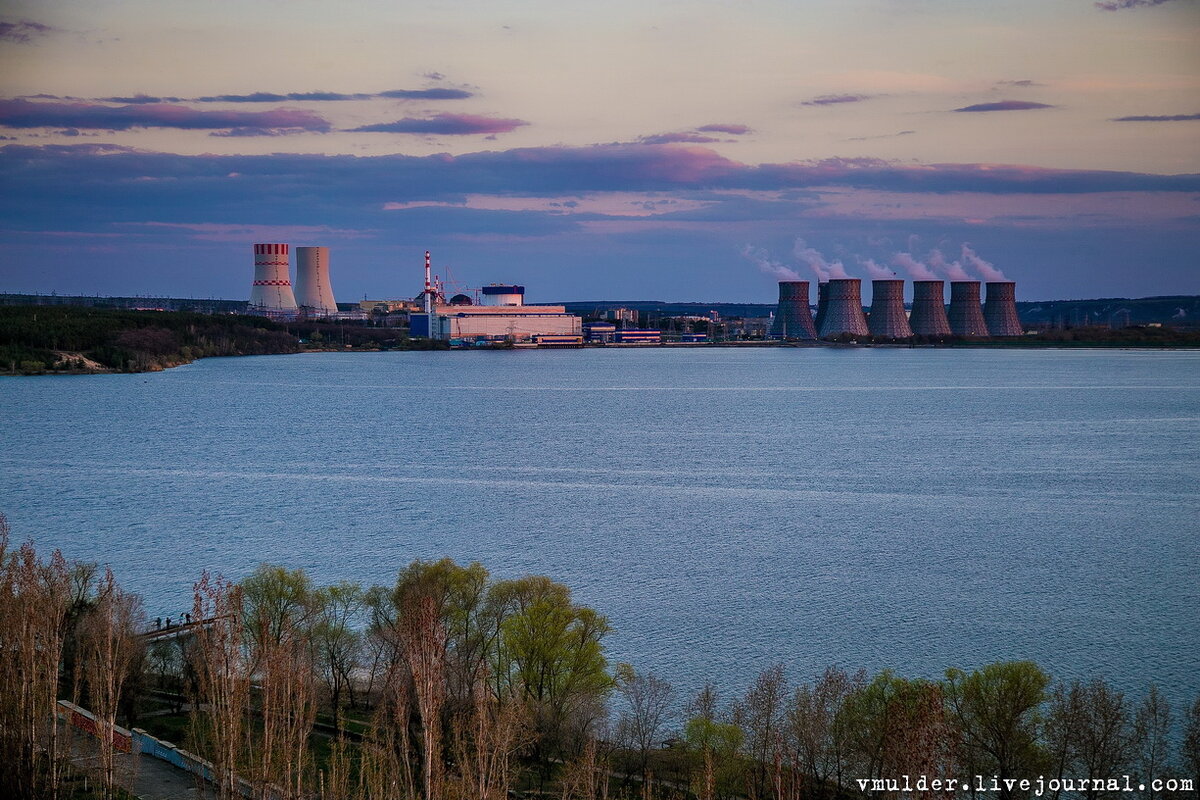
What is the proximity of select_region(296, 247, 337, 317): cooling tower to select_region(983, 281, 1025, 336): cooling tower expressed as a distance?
28.9m

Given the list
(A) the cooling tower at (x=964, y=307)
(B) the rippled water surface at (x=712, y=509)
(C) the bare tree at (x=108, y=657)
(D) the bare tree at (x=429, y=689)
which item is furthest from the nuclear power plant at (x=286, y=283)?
(D) the bare tree at (x=429, y=689)

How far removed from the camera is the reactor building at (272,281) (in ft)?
160

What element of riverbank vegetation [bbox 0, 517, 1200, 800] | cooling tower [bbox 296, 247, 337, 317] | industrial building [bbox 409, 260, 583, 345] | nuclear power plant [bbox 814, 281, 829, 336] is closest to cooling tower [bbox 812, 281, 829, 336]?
nuclear power plant [bbox 814, 281, 829, 336]

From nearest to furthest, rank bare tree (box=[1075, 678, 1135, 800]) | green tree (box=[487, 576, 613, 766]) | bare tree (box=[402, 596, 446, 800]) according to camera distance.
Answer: bare tree (box=[402, 596, 446, 800]) < bare tree (box=[1075, 678, 1135, 800]) < green tree (box=[487, 576, 613, 766])

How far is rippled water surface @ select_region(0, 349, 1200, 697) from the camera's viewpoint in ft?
26.8

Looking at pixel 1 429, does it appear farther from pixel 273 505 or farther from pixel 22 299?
pixel 22 299

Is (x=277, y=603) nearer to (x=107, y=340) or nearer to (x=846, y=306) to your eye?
(x=107, y=340)

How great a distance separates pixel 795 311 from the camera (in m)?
52.7

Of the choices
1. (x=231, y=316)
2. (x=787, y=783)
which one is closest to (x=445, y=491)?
(x=787, y=783)

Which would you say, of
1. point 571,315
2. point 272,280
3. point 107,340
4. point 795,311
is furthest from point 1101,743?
point 571,315

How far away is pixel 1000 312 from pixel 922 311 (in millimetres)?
3977

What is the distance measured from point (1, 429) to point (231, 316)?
2974cm

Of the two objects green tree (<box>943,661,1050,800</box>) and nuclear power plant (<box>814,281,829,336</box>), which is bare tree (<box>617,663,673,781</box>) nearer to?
green tree (<box>943,661,1050,800</box>)

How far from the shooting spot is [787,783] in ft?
18.2
